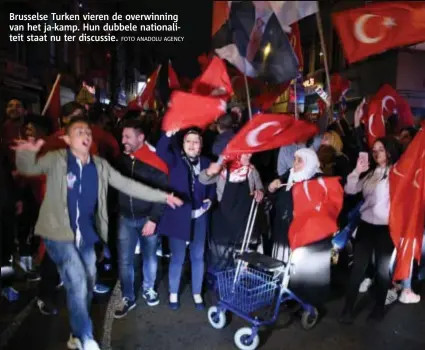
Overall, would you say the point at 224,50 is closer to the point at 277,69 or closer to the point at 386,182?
the point at 277,69

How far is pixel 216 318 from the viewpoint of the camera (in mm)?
4688

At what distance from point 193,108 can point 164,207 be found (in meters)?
1.16

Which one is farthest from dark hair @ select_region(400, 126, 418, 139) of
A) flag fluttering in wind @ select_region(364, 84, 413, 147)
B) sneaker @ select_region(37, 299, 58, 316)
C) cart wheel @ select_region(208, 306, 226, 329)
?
sneaker @ select_region(37, 299, 58, 316)

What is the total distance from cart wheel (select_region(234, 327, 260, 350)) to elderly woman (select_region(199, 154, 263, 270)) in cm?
101

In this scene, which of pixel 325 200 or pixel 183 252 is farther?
pixel 183 252

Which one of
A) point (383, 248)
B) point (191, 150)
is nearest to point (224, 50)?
point (191, 150)

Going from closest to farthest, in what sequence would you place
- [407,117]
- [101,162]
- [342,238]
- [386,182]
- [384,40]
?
[101,162]
[386,182]
[384,40]
[342,238]
[407,117]

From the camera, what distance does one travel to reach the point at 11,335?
14.5 ft

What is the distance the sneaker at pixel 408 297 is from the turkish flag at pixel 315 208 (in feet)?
5.98

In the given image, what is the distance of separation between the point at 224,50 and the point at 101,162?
1.86 metres

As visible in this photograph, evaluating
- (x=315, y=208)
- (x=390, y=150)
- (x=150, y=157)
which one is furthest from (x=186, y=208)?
(x=390, y=150)

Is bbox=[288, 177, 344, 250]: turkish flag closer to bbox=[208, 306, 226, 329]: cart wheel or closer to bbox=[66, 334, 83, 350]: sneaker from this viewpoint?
bbox=[208, 306, 226, 329]: cart wheel

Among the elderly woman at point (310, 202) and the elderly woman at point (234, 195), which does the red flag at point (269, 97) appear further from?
the elderly woman at point (310, 202)

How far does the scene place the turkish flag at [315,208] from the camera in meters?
4.49
